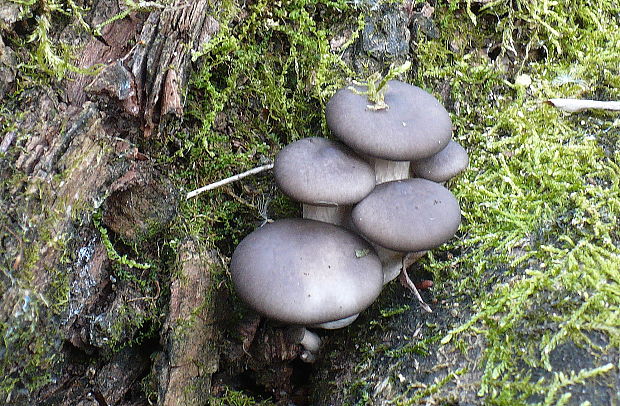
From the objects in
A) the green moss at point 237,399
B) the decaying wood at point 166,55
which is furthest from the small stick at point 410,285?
the decaying wood at point 166,55

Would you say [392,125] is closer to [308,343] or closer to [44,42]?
[308,343]

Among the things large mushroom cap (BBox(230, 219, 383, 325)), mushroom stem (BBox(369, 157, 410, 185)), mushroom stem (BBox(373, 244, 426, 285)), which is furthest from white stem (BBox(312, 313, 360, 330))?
mushroom stem (BBox(369, 157, 410, 185))

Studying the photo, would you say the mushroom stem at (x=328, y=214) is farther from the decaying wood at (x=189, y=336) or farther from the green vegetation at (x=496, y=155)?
the decaying wood at (x=189, y=336)

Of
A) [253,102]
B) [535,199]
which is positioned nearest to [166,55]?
[253,102]

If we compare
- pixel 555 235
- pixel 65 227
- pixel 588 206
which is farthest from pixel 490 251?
pixel 65 227

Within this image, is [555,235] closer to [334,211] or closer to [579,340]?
[579,340]

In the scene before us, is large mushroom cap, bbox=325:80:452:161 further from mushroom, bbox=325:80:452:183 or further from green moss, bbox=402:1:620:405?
green moss, bbox=402:1:620:405
